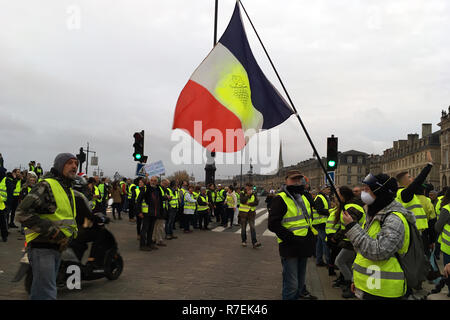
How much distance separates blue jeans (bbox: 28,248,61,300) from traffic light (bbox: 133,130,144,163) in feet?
31.2

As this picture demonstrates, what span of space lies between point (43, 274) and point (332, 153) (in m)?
10.3

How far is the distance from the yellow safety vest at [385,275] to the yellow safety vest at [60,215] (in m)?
2.86

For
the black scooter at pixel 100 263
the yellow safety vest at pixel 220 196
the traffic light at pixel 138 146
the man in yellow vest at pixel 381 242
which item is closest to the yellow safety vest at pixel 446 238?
the man in yellow vest at pixel 381 242

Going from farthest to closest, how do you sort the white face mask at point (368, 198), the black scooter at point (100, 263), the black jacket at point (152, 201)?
Answer: 1. the black jacket at point (152, 201)
2. the black scooter at point (100, 263)
3. the white face mask at point (368, 198)

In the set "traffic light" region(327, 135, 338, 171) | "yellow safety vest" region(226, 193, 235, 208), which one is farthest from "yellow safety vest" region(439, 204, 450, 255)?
"yellow safety vest" region(226, 193, 235, 208)

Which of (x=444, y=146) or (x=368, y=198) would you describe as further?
(x=444, y=146)

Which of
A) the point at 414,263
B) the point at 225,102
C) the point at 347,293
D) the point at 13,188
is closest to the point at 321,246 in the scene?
the point at 347,293

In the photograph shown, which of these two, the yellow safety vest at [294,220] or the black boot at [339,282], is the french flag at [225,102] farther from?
the black boot at [339,282]

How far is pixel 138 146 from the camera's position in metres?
13.1

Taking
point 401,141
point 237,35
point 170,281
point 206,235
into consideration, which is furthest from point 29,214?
point 401,141

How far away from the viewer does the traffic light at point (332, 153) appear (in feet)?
40.5

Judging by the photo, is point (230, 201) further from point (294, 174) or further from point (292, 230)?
point (292, 230)

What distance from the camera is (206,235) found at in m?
14.1
